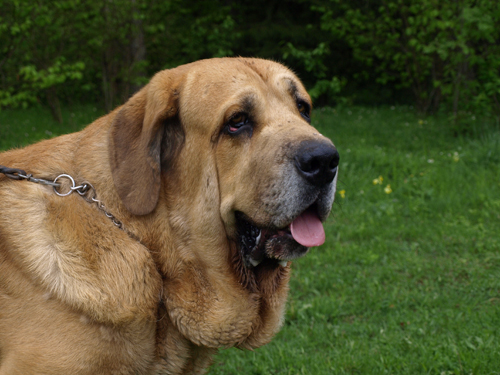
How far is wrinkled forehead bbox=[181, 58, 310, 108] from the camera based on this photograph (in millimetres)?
2492

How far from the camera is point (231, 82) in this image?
251 centimetres

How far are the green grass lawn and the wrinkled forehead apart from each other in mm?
1898

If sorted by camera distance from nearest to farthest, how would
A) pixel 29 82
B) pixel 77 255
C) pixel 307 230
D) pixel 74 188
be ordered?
pixel 77 255 < pixel 74 188 < pixel 307 230 < pixel 29 82

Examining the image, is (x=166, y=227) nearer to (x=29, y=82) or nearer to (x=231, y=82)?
(x=231, y=82)

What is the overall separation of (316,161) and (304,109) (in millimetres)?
712

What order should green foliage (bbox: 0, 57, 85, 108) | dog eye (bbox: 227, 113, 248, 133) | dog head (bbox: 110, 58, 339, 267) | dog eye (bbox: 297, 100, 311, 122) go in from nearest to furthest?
dog head (bbox: 110, 58, 339, 267) → dog eye (bbox: 227, 113, 248, 133) → dog eye (bbox: 297, 100, 311, 122) → green foliage (bbox: 0, 57, 85, 108)

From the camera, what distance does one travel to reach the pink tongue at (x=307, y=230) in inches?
96.0

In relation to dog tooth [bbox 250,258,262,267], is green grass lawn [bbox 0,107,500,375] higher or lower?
lower

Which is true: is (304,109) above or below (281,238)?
above

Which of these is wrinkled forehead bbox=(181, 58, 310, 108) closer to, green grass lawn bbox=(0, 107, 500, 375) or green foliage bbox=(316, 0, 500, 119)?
green grass lawn bbox=(0, 107, 500, 375)

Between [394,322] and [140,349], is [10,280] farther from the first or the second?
[394,322]

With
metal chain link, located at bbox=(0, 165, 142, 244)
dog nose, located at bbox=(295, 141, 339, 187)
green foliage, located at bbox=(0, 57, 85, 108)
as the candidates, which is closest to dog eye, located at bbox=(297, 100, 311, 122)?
dog nose, located at bbox=(295, 141, 339, 187)

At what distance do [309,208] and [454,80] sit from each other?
795 cm

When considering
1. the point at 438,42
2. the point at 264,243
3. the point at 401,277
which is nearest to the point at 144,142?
the point at 264,243
